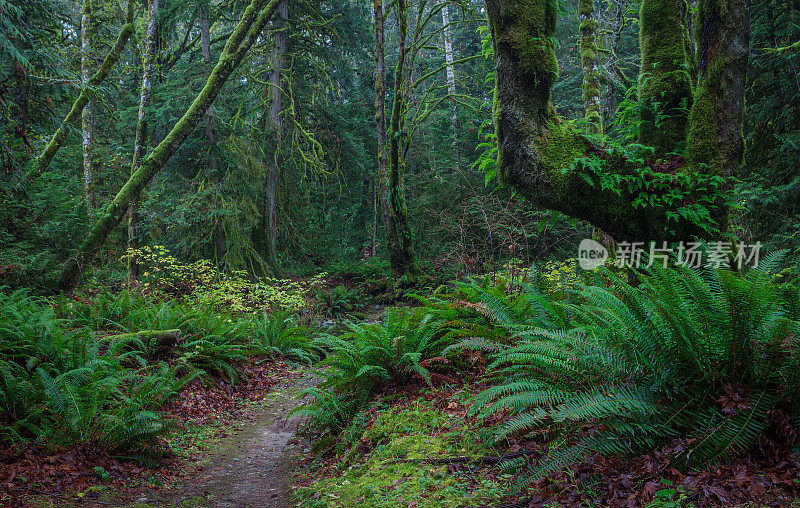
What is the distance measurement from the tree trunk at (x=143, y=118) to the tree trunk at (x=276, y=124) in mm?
3747

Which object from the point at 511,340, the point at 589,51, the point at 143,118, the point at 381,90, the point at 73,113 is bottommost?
the point at 511,340

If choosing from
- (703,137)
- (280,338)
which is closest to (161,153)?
(280,338)

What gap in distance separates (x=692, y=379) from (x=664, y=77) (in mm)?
3657

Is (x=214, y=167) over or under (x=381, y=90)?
under

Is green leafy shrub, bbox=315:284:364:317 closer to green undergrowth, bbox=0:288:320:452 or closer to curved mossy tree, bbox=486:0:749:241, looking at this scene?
green undergrowth, bbox=0:288:320:452

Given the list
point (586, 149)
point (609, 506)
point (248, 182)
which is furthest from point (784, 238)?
point (248, 182)

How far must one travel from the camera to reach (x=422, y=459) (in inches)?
121

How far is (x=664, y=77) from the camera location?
15.9ft

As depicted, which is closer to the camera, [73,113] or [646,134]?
[646,134]

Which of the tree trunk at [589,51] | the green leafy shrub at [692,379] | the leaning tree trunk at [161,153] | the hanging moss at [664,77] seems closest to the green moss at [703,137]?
the hanging moss at [664,77]

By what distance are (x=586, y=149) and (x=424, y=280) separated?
1028 cm

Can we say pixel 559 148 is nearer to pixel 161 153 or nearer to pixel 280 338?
pixel 280 338

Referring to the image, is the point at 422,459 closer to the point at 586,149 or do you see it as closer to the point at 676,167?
the point at 586,149

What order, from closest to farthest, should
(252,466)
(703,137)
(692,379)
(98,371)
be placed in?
(692,379) < (98,371) < (703,137) < (252,466)
